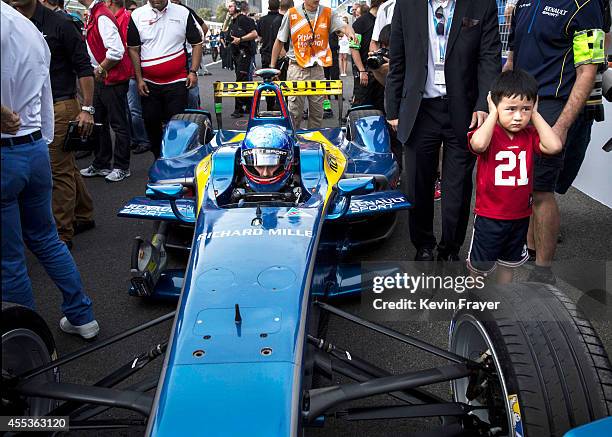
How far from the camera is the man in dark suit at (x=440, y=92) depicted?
356 centimetres

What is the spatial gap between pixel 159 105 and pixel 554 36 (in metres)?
3.88

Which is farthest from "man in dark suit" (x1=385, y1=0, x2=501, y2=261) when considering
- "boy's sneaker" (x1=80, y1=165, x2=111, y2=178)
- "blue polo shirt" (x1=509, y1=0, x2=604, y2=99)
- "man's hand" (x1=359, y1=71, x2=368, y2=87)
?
"boy's sneaker" (x1=80, y1=165, x2=111, y2=178)

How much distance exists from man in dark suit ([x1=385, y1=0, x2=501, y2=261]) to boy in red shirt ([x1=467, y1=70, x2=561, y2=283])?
2.31 ft

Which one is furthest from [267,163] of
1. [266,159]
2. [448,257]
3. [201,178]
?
[448,257]

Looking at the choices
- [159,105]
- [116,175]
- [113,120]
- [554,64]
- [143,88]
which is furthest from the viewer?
[116,175]

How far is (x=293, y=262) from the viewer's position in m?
2.45

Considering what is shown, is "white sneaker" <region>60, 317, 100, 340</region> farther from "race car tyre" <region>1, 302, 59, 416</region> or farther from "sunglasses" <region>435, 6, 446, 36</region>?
"sunglasses" <region>435, 6, 446, 36</region>

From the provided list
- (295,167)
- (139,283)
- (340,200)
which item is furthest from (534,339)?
(139,283)

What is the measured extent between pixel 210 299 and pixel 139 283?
1.24 meters

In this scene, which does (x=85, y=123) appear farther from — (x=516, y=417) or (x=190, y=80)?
(x=516, y=417)

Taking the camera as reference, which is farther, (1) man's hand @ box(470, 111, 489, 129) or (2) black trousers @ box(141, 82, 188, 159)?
(2) black trousers @ box(141, 82, 188, 159)

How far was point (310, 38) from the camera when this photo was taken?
684 cm

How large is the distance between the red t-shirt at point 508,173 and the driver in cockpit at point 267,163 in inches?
39.1

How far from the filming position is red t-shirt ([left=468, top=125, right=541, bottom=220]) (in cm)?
283
